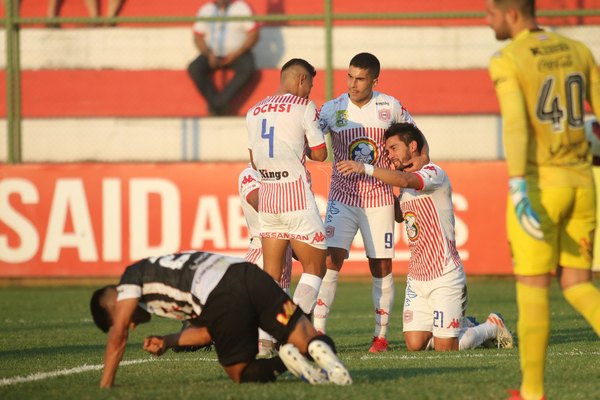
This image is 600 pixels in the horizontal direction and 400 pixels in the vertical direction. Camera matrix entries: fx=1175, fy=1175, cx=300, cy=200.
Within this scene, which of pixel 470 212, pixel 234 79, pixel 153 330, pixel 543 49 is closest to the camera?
pixel 543 49

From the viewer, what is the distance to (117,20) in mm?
16219

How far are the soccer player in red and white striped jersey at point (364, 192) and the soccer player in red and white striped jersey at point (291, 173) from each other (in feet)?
3.04

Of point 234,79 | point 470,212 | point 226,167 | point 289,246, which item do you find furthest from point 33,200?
point 289,246

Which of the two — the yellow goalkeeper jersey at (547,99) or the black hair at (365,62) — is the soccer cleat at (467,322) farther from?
the yellow goalkeeper jersey at (547,99)

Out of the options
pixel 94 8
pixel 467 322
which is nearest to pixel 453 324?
pixel 467 322

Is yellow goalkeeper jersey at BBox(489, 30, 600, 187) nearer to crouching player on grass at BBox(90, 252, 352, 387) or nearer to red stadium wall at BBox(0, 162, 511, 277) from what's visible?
crouching player on grass at BBox(90, 252, 352, 387)

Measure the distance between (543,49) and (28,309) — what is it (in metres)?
8.54

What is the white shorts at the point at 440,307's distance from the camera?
29.6ft

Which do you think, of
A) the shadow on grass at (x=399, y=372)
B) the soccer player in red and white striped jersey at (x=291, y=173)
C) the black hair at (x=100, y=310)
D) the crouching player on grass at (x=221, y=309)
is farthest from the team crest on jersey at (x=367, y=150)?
the black hair at (x=100, y=310)

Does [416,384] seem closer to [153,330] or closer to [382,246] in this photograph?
[382,246]

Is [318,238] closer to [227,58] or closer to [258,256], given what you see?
[258,256]

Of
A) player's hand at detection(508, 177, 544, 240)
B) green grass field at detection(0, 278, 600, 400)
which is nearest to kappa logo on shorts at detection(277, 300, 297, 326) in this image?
green grass field at detection(0, 278, 600, 400)

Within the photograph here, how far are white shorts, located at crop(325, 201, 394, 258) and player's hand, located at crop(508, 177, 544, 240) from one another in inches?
153

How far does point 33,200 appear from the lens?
15.4m
